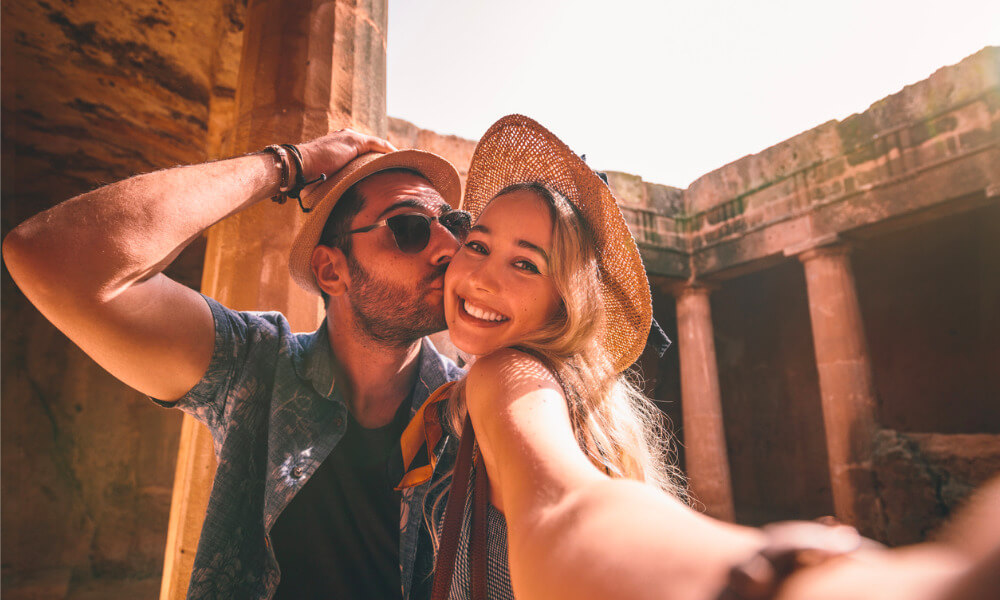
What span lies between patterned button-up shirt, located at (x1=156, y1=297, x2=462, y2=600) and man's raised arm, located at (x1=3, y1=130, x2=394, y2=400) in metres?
0.10

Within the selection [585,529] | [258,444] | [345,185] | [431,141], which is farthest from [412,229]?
[431,141]

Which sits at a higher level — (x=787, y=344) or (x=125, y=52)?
(x=125, y=52)

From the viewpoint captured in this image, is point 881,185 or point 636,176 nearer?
point 881,185

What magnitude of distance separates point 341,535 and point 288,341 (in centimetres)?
71

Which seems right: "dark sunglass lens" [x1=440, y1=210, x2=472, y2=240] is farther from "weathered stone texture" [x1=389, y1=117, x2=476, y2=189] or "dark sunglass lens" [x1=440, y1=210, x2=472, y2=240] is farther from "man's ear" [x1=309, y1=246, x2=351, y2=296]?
"weathered stone texture" [x1=389, y1=117, x2=476, y2=189]

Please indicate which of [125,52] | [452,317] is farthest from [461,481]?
[125,52]

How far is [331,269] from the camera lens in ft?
6.65

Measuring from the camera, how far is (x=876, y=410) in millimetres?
6973

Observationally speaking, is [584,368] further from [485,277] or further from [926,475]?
[926,475]

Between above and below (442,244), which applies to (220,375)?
below

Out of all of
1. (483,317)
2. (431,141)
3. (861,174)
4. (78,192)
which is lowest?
(483,317)

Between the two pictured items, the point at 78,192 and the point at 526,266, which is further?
the point at 78,192

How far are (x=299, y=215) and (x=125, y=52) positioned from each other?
273cm

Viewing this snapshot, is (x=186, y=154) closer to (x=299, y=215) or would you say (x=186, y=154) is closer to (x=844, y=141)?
(x=299, y=215)
